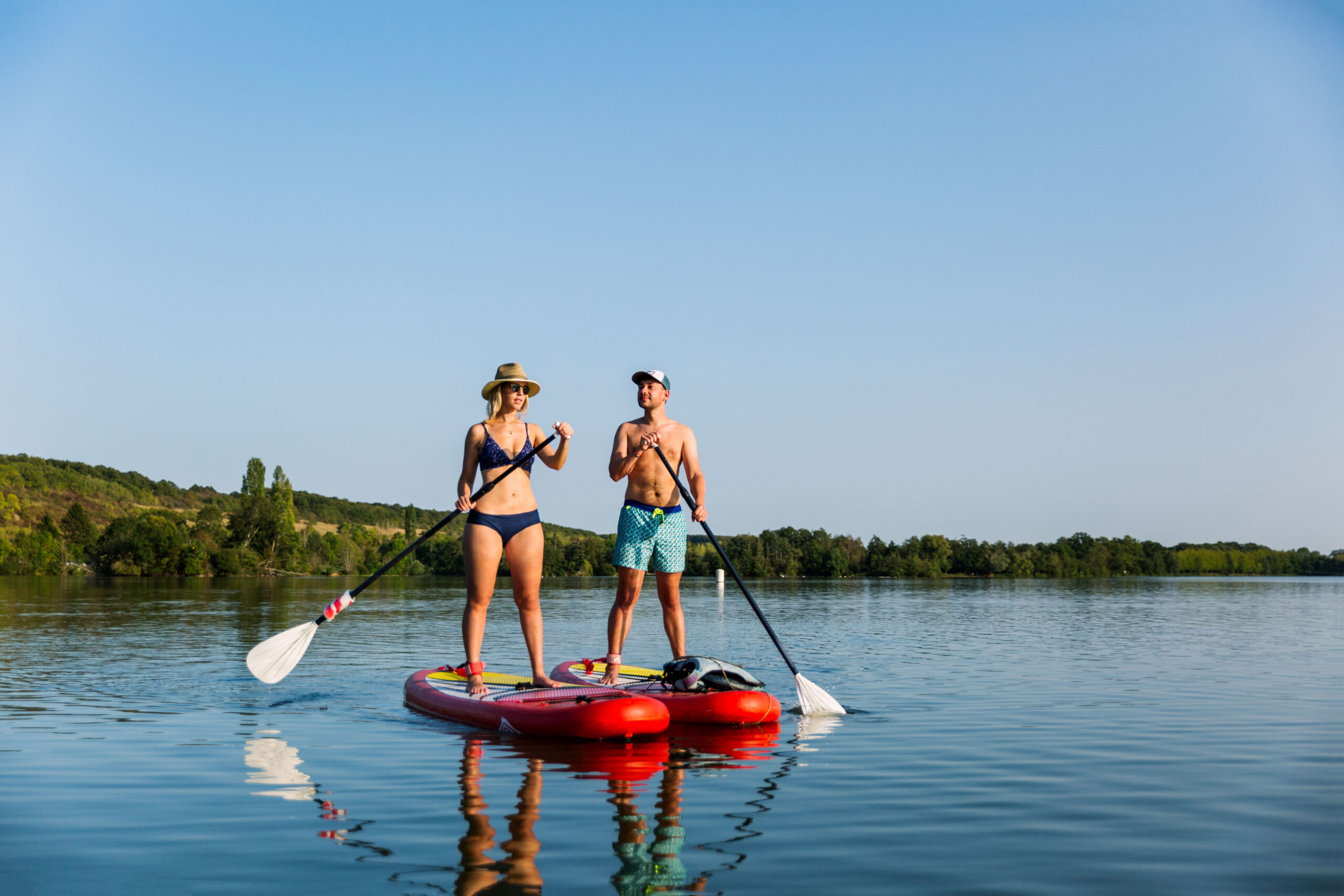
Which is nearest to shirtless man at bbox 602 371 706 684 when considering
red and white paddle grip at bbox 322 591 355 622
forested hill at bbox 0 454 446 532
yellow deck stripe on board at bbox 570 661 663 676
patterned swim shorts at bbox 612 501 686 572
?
patterned swim shorts at bbox 612 501 686 572

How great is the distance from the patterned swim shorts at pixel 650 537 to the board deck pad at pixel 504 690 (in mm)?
1530

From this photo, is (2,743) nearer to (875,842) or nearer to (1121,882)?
(875,842)

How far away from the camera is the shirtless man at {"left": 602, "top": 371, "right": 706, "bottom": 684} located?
388 inches

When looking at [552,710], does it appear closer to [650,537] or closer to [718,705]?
[718,705]

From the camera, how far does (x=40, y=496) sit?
482 ft

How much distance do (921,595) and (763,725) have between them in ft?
144

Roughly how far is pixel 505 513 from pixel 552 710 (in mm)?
1933

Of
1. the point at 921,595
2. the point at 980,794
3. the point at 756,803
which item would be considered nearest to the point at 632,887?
the point at 756,803

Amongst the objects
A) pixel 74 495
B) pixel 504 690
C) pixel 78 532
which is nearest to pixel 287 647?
pixel 504 690

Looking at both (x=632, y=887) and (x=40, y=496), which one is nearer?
(x=632, y=887)

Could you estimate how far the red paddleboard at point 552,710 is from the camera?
7.63 metres

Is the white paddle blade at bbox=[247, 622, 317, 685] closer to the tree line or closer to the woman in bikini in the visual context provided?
the woman in bikini

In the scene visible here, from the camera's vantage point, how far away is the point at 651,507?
9.97 m

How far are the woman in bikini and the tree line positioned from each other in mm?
75009
